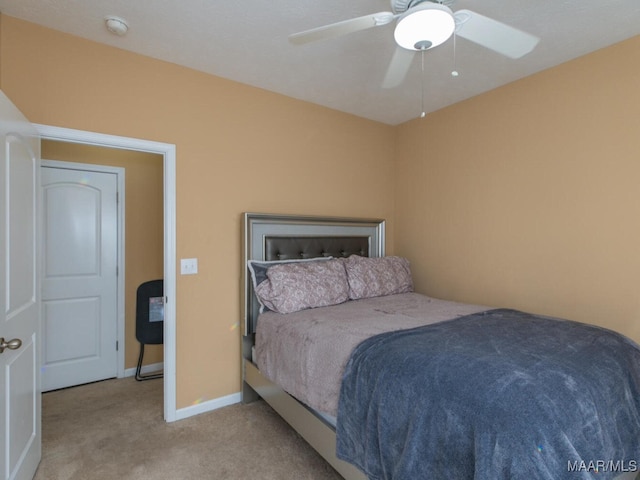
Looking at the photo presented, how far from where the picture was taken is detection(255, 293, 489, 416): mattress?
176 cm

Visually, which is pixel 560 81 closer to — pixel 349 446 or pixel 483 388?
pixel 483 388

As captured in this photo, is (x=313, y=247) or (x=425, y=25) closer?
(x=425, y=25)

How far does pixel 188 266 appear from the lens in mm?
2562

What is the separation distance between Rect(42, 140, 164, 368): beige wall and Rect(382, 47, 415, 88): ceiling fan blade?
2447mm

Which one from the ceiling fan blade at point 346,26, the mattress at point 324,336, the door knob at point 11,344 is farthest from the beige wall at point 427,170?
the ceiling fan blade at point 346,26

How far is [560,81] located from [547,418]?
2.47 meters

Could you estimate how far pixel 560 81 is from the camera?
2.47m

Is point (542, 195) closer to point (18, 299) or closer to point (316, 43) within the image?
point (316, 43)

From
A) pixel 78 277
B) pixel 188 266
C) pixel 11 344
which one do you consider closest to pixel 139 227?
pixel 78 277

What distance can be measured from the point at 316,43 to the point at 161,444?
283 cm

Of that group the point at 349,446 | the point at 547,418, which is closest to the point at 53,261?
the point at 349,446

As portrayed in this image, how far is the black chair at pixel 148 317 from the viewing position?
3236 mm

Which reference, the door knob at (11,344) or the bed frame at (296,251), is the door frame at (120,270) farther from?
the door knob at (11,344)

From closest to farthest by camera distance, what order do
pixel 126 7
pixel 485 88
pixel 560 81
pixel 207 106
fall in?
pixel 126 7, pixel 560 81, pixel 207 106, pixel 485 88
